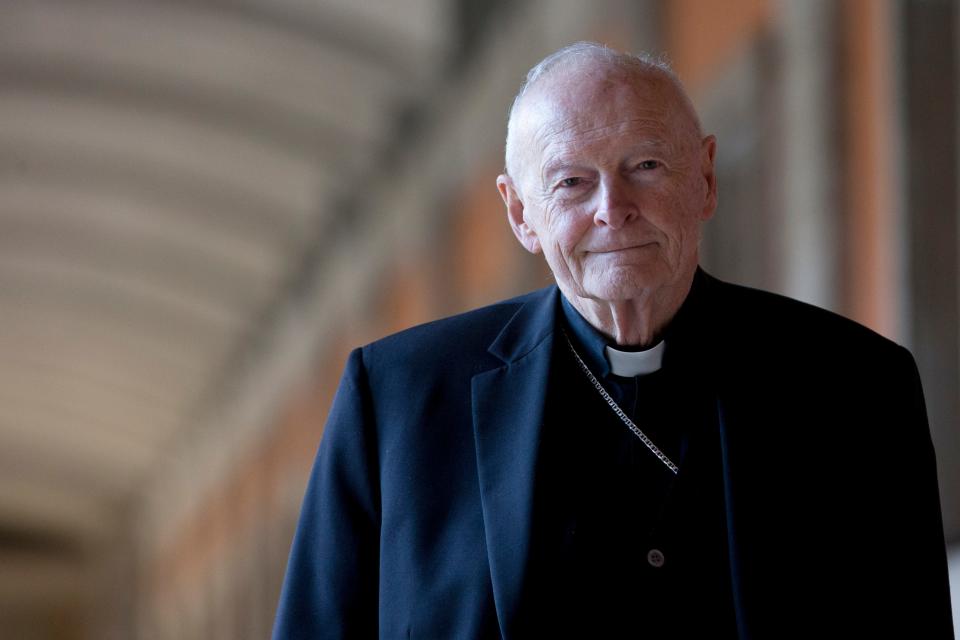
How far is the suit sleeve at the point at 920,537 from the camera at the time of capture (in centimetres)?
287

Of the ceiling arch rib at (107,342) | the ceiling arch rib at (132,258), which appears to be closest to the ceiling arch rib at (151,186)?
the ceiling arch rib at (132,258)

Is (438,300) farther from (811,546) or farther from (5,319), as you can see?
(811,546)

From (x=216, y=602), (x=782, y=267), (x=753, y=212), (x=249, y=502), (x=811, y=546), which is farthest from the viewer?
(x=216, y=602)

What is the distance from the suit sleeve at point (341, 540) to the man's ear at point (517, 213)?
15.0 inches

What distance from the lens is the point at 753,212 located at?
1009 centimetres

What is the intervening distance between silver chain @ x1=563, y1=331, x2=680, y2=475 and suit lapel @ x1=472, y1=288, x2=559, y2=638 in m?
0.06

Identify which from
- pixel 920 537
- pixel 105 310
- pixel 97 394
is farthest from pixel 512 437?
pixel 97 394

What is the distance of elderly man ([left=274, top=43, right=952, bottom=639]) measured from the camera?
283cm

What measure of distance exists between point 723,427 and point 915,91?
503cm

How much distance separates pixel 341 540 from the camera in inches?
121

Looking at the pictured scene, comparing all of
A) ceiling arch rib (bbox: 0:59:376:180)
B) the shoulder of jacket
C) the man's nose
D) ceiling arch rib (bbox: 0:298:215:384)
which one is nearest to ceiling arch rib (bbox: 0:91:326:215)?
ceiling arch rib (bbox: 0:59:376:180)

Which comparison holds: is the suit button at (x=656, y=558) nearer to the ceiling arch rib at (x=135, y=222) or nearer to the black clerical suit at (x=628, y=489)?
the black clerical suit at (x=628, y=489)

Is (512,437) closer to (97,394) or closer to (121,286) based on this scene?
(121,286)

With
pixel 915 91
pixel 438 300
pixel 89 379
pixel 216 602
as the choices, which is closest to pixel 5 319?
pixel 89 379
